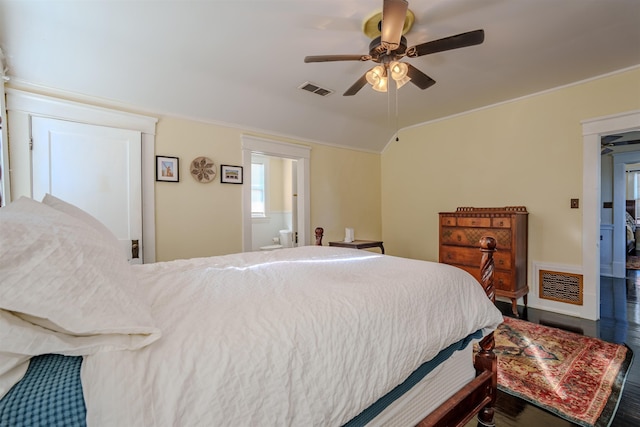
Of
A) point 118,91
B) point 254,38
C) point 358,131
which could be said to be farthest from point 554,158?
point 118,91

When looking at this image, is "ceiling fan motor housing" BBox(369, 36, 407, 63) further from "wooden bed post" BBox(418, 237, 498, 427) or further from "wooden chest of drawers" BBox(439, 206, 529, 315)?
"wooden chest of drawers" BBox(439, 206, 529, 315)

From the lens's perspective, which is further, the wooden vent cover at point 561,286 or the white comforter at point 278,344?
the wooden vent cover at point 561,286

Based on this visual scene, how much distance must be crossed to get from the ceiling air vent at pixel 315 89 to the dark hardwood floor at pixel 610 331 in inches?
124

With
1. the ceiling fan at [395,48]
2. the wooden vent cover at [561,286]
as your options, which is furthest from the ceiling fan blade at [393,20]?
the wooden vent cover at [561,286]

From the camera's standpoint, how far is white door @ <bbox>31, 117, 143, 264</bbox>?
239 centimetres

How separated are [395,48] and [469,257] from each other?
2.56 meters

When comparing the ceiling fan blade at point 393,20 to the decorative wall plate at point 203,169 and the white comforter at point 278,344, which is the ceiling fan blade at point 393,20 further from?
the decorative wall plate at point 203,169

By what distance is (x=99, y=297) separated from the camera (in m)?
0.71

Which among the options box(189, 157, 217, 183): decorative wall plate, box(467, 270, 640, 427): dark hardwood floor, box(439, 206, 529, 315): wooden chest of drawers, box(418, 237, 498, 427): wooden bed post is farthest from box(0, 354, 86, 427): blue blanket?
box(439, 206, 529, 315): wooden chest of drawers

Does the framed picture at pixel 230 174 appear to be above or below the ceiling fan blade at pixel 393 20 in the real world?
below

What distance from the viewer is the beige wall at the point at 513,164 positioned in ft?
10.3

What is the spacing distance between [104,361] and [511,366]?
2584mm

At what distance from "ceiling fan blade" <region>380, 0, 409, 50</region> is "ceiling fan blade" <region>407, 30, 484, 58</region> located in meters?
0.19

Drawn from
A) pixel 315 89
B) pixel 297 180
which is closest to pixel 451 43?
pixel 315 89
